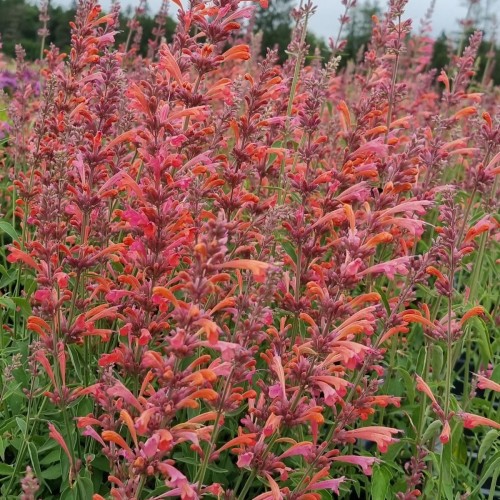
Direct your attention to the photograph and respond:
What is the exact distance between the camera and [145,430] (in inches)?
81.1

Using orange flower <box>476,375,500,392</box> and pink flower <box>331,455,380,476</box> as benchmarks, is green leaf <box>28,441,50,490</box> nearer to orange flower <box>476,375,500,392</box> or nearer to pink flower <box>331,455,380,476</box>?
pink flower <box>331,455,380,476</box>

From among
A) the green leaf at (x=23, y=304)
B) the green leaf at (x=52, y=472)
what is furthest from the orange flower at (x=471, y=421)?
the green leaf at (x=23, y=304)

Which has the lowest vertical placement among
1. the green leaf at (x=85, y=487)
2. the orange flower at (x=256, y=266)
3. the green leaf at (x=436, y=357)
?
the green leaf at (x=85, y=487)

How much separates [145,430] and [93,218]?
154 centimetres

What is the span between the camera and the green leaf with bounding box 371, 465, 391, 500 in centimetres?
312

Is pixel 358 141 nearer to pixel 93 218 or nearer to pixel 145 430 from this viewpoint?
pixel 93 218

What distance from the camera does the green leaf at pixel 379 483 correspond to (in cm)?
312

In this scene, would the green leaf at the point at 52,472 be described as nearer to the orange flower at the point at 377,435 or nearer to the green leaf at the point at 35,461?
the green leaf at the point at 35,461

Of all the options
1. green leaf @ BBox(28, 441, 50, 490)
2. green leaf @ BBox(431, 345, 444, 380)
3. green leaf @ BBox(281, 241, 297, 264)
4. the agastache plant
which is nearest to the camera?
the agastache plant

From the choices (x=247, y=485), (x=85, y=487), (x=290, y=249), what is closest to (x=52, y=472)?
(x=85, y=487)

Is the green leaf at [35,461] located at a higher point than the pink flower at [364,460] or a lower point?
lower

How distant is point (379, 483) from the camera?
3174mm

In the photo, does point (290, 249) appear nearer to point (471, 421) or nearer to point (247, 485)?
point (471, 421)

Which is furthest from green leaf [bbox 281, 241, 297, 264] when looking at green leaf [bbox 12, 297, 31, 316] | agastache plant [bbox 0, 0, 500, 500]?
green leaf [bbox 12, 297, 31, 316]
